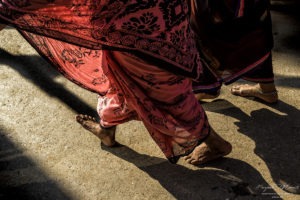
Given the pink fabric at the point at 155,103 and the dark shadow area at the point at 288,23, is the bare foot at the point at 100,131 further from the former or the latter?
the dark shadow area at the point at 288,23

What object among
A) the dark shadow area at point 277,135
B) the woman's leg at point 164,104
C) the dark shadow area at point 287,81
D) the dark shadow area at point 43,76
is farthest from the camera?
the dark shadow area at point 287,81

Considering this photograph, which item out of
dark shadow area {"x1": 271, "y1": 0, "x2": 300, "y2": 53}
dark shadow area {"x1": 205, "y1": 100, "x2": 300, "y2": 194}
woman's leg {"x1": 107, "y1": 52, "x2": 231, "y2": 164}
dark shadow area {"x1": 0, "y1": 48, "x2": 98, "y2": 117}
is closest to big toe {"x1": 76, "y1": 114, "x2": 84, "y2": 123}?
dark shadow area {"x1": 0, "y1": 48, "x2": 98, "y2": 117}

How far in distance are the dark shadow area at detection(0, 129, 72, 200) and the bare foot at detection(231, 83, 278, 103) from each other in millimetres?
1562

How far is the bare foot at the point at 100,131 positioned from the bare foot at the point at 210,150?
534mm

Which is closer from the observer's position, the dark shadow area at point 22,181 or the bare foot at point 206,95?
the dark shadow area at point 22,181

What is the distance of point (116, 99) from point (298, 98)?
1.59 m

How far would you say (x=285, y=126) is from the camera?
9.55 feet

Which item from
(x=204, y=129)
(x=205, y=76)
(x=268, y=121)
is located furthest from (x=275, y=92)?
(x=204, y=129)

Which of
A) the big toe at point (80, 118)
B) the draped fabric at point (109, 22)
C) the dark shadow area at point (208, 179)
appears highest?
the draped fabric at point (109, 22)

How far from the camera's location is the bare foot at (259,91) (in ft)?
9.84

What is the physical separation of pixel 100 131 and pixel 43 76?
99cm

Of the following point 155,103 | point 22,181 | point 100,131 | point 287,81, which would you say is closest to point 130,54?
point 155,103

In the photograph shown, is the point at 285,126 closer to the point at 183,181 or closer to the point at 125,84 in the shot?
the point at 183,181

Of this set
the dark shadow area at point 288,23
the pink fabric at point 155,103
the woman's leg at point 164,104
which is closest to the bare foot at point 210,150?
the woman's leg at point 164,104
